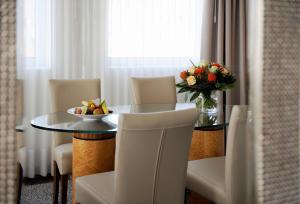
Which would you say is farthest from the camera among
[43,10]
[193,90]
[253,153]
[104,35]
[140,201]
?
[104,35]

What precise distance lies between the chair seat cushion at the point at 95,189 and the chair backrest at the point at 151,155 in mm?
142

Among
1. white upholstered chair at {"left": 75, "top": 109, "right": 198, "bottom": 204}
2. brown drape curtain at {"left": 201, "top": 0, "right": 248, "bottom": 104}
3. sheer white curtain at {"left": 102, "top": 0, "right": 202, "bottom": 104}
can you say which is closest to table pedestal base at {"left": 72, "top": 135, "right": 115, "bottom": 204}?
white upholstered chair at {"left": 75, "top": 109, "right": 198, "bottom": 204}

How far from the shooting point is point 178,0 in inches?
122

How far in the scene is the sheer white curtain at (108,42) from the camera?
2.68m

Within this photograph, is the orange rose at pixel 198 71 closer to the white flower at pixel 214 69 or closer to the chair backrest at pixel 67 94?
the white flower at pixel 214 69

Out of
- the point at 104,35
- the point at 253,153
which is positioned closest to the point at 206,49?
the point at 104,35

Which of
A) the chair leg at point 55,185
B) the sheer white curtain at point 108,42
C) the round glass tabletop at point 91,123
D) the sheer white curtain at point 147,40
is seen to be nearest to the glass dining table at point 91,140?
the round glass tabletop at point 91,123

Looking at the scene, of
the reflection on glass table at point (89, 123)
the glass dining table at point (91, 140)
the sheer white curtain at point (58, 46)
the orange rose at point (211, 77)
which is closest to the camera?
the reflection on glass table at point (89, 123)

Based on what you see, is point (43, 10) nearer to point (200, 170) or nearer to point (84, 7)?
point (84, 7)

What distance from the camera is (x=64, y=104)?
7.31 feet

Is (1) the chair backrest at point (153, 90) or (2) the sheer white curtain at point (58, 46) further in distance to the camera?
(2) the sheer white curtain at point (58, 46)

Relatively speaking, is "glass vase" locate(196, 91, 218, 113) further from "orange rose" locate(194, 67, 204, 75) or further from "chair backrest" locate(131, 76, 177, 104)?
"chair backrest" locate(131, 76, 177, 104)

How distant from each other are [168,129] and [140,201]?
27 cm

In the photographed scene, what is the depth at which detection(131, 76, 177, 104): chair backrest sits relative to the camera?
8.03 feet
